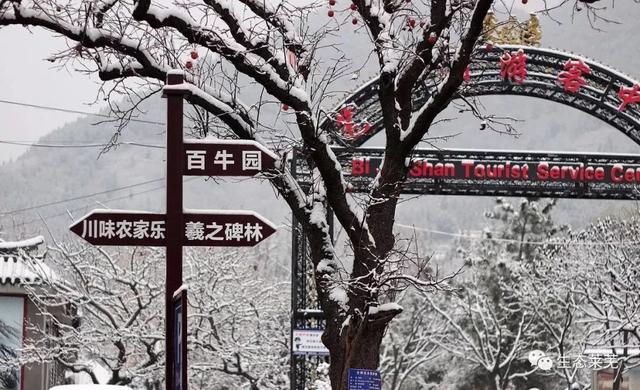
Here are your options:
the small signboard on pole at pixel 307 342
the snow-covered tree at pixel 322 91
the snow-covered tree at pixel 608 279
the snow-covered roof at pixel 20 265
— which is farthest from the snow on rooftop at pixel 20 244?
the snow-covered tree at pixel 322 91

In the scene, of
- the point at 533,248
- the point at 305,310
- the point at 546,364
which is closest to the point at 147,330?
the point at 305,310

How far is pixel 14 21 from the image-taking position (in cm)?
1022

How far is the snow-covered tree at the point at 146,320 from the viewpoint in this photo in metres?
29.0

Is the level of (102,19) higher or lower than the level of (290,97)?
higher

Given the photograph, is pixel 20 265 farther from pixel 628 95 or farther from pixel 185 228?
pixel 185 228

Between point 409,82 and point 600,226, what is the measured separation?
29.9m

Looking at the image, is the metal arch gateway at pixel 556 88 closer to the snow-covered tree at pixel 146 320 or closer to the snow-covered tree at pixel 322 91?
the snow-covered tree at pixel 146 320

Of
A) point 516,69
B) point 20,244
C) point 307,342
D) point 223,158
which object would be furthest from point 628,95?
point 223,158

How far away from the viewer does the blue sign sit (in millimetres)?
10150

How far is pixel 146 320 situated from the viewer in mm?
30047

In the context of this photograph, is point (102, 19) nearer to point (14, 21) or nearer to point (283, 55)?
point (14, 21)

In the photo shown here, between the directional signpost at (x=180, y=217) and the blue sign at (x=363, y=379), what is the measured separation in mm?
1513

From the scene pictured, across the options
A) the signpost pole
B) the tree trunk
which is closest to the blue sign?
the tree trunk

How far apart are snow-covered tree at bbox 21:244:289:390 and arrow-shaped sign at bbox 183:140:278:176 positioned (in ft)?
60.9
